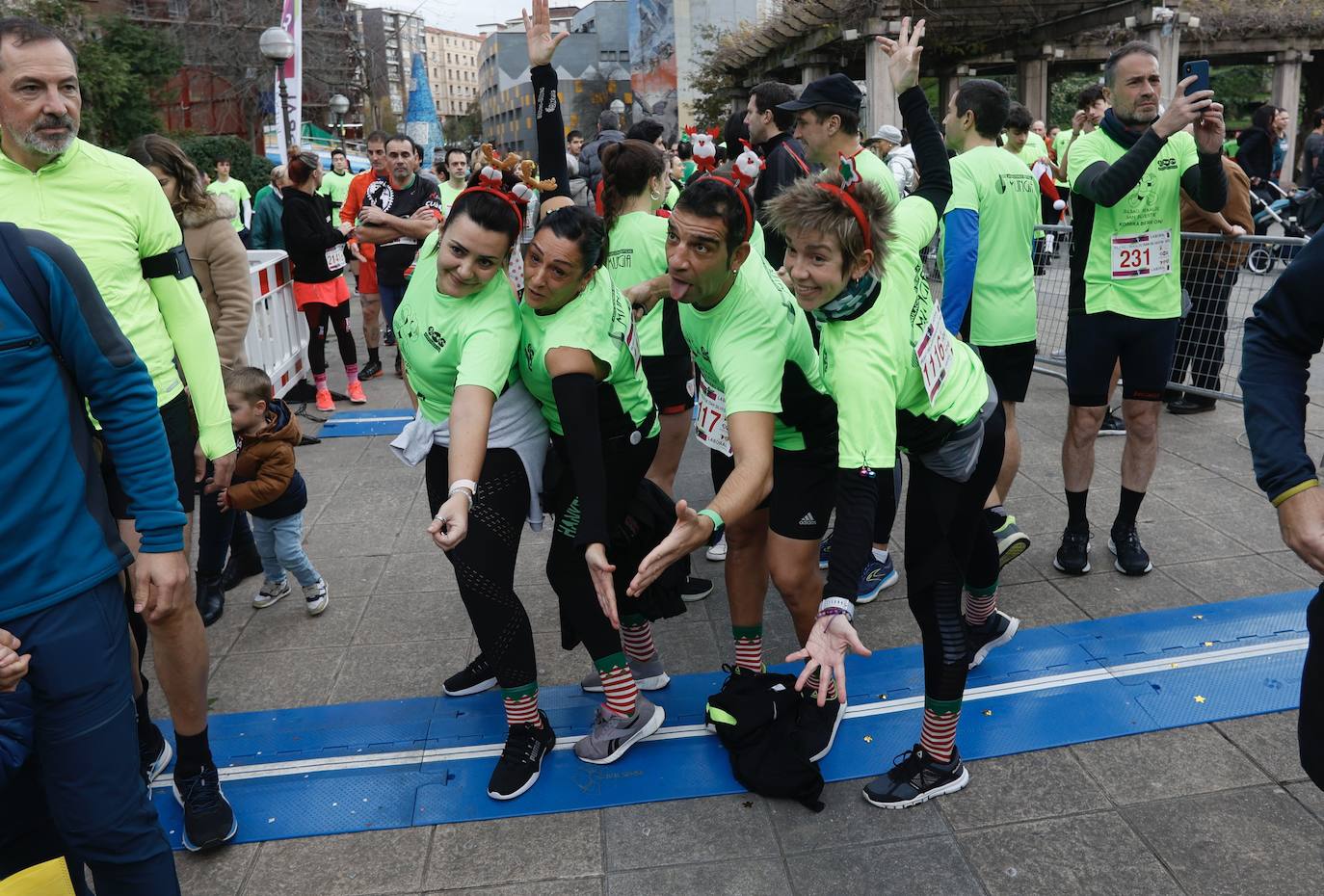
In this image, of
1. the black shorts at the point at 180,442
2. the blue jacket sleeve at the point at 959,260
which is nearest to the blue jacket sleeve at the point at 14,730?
the black shorts at the point at 180,442

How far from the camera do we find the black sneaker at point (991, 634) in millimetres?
3795

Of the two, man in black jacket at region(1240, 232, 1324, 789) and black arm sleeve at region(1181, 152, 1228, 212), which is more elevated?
black arm sleeve at region(1181, 152, 1228, 212)

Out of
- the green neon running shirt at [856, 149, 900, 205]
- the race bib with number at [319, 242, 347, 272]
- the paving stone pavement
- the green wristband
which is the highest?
the green neon running shirt at [856, 149, 900, 205]

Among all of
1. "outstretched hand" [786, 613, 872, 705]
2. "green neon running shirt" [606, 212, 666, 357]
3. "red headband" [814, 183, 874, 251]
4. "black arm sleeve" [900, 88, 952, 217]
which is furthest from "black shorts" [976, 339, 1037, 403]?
"outstretched hand" [786, 613, 872, 705]

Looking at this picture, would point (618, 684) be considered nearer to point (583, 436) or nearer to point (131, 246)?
point (583, 436)

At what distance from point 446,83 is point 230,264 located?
16919 centimetres

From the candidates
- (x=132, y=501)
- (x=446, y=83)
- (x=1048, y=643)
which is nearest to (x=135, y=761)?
(x=132, y=501)

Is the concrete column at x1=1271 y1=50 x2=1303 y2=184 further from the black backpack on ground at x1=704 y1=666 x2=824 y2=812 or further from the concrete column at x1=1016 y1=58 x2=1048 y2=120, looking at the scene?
the black backpack on ground at x1=704 y1=666 x2=824 y2=812

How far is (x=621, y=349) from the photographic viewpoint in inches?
125

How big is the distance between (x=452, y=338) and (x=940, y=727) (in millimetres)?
1847

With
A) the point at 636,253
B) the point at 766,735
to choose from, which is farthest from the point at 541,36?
the point at 766,735

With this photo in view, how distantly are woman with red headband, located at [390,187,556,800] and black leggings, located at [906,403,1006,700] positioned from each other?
117 cm

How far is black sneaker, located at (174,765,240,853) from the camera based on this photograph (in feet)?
9.50

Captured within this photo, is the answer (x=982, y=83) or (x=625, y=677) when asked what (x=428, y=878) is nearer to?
(x=625, y=677)
